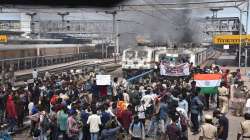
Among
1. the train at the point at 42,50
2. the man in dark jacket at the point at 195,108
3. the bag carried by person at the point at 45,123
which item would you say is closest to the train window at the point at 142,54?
the train at the point at 42,50

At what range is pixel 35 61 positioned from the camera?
135ft

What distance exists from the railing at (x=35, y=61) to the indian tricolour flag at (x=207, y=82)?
15.4 metres

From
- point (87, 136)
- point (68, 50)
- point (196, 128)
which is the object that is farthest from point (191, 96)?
point (68, 50)

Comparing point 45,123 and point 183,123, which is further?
point 45,123

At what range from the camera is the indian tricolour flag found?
16438mm

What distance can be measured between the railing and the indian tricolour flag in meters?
15.4

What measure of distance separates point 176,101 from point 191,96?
49.2 inches

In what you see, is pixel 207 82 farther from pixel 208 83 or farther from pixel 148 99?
pixel 148 99

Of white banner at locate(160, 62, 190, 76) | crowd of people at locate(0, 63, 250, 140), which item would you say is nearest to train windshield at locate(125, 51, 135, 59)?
white banner at locate(160, 62, 190, 76)

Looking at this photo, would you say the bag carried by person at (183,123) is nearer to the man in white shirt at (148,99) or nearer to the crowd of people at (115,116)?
the crowd of people at (115,116)

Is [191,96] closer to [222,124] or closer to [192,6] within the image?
[222,124]

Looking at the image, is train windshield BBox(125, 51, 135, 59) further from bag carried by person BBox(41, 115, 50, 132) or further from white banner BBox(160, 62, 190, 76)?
bag carried by person BBox(41, 115, 50, 132)

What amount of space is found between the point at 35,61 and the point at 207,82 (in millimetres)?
26748

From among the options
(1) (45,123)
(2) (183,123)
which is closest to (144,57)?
(1) (45,123)
